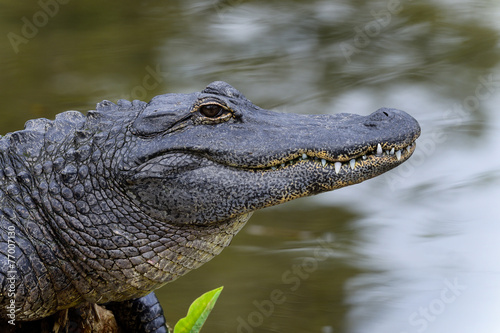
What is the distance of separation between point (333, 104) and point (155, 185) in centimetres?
450

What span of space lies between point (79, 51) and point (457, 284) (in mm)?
5411

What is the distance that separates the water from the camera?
4.71m

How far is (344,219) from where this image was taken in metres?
5.64

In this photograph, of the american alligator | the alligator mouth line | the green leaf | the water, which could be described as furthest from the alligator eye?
the water

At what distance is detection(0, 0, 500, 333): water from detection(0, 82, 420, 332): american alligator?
5.23 ft

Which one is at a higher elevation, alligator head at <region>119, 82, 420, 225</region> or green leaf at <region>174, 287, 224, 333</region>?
alligator head at <region>119, 82, 420, 225</region>

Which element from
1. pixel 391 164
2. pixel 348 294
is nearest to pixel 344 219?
pixel 348 294

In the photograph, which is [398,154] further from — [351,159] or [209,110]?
[209,110]

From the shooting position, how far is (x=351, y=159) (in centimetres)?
287

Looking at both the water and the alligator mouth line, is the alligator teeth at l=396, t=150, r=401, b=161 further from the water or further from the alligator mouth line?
the water

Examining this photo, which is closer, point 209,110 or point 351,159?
point 351,159

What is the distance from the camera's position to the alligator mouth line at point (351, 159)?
2.87 metres

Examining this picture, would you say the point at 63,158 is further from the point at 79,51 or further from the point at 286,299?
the point at 79,51

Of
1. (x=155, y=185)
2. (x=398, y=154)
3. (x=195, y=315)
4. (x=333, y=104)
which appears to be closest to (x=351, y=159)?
(x=398, y=154)
